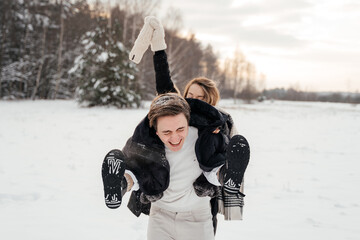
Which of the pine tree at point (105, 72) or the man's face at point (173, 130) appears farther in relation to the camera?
the pine tree at point (105, 72)

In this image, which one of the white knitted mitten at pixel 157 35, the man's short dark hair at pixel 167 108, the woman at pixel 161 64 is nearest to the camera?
the man's short dark hair at pixel 167 108

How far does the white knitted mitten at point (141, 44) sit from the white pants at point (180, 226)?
107cm

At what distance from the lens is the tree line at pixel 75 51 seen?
53.8 feet

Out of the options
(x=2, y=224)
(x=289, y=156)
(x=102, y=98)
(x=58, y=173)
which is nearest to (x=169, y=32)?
(x=102, y=98)

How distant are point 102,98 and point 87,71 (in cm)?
205

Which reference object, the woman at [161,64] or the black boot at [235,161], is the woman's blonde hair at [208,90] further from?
the black boot at [235,161]

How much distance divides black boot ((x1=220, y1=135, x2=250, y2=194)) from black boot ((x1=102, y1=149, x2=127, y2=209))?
19.9 inches

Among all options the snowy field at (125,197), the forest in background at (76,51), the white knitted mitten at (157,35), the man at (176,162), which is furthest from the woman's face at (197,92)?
the forest in background at (76,51)

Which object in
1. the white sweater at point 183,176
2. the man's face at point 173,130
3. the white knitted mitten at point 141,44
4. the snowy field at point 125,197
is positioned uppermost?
the white knitted mitten at point 141,44

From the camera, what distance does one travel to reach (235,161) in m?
1.33

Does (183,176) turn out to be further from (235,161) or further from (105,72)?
(105,72)

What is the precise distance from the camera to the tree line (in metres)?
16.4

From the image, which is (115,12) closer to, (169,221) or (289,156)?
(289,156)

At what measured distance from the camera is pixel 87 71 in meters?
16.8
